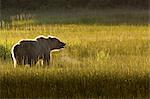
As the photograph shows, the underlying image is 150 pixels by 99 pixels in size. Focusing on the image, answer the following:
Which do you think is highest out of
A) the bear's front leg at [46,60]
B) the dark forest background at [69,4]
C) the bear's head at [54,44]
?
the dark forest background at [69,4]

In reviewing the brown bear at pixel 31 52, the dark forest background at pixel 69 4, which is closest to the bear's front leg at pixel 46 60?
the brown bear at pixel 31 52

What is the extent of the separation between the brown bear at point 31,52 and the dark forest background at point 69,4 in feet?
77.1

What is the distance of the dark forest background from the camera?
33.3 meters

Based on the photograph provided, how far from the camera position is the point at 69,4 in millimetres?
34156

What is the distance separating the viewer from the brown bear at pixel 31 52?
905cm

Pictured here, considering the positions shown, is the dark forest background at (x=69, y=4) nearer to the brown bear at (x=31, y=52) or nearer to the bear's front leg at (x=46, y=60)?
the brown bear at (x=31, y=52)

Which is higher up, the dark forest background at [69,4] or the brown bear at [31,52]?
the dark forest background at [69,4]

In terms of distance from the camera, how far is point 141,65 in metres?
8.26

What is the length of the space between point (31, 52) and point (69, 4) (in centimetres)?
2509

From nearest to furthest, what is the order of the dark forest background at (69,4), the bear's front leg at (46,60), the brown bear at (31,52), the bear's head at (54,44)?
1. the brown bear at (31,52)
2. the bear's front leg at (46,60)
3. the bear's head at (54,44)
4. the dark forest background at (69,4)

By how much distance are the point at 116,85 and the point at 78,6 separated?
26.9m

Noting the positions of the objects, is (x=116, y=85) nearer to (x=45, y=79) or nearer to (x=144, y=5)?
(x=45, y=79)

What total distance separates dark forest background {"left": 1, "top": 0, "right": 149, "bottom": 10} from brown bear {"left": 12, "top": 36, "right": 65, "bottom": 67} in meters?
23.5

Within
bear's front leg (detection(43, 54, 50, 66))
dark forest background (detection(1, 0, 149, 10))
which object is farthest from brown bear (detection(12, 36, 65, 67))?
dark forest background (detection(1, 0, 149, 10))
